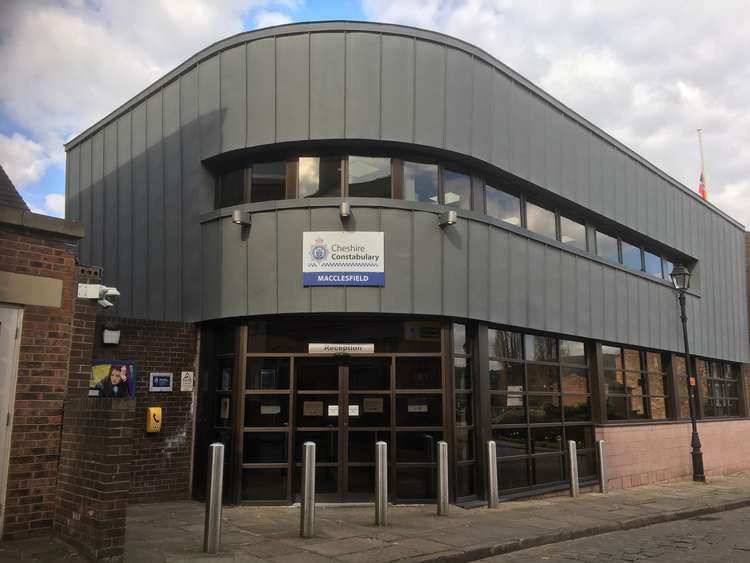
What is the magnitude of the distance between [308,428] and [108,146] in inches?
309

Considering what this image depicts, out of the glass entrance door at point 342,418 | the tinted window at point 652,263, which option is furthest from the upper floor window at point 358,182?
the tinted window at point 652,263

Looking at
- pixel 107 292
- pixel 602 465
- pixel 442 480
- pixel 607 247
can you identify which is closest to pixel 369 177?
pixel 107 292

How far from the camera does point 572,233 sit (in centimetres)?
1460

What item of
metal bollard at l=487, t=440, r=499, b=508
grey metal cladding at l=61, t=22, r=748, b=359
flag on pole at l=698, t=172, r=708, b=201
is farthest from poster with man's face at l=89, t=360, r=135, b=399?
flag on pole at l=698, t=172, r=708, b=201

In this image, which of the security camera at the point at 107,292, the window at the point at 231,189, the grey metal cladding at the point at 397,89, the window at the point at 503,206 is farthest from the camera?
the window at the point at 503,206

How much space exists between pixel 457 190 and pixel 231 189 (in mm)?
3989

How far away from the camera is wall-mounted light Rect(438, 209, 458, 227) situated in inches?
429

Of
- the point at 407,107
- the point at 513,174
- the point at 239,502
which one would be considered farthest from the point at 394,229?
the point at 239,502

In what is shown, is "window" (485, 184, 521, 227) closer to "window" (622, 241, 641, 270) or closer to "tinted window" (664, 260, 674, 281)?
"window" (622, 241, 641, 270)

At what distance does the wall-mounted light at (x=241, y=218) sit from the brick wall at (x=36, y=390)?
3298mm

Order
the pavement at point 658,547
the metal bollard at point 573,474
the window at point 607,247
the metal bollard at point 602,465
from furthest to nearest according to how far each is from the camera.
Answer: the window at point 607,247
the metal bollard at point 602,465
the metal bollard at point 573,474
the pavement at point 658,547

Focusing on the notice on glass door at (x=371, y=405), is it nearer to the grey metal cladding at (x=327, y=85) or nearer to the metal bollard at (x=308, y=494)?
the metal bollard at (x=308, y=494)

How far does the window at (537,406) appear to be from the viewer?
11992 millimetres

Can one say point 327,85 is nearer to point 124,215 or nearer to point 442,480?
point 124,215
